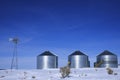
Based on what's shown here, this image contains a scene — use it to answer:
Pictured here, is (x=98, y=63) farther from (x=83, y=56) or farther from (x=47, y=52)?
(x=47, y=52)

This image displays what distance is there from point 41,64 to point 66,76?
27341mm

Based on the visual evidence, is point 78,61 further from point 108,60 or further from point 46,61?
point 46,61

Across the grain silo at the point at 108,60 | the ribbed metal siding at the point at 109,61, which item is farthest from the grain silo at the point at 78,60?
the ribbed metal siding at the point at 109,61

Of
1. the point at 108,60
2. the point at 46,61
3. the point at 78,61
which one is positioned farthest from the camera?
the point at 78,61

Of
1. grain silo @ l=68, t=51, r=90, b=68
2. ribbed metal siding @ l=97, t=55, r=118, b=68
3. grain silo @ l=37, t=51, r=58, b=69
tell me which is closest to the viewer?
ribbed metal siding @ l=97, t=55, r=118, b=68

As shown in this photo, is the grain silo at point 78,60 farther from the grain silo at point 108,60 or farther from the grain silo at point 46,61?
Answer: the grain silo at point 46,61

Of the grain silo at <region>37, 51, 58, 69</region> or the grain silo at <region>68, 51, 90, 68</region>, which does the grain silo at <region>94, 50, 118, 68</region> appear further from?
the grain silo at <region>37, 51, 58, 69</region>

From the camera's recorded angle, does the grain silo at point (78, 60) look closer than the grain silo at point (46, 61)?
No

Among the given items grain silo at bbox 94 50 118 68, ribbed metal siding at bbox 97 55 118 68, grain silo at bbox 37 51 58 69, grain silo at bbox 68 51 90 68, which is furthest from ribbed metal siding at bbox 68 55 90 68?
grain silo at bbox 37 51 58 69

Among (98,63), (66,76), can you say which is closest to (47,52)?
(98,63)

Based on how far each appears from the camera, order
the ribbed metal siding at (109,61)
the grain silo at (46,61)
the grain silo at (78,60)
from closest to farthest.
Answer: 1. the ribbed metal siding at (109,61)
2. the grain silo at (46,61)
3. the grain silo at (78,60)

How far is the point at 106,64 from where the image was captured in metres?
50.3

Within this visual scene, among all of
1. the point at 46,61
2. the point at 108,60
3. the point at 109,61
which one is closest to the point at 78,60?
the point at 108,60

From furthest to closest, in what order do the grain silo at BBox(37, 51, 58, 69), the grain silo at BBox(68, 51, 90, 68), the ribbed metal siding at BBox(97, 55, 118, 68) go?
the grain silo at BBox(68, 51, 90, 68) < the grain silo at BBox(37, 51, 58, 69) < the ribbed metal siding at BBox(97, 55, 118, 68)
